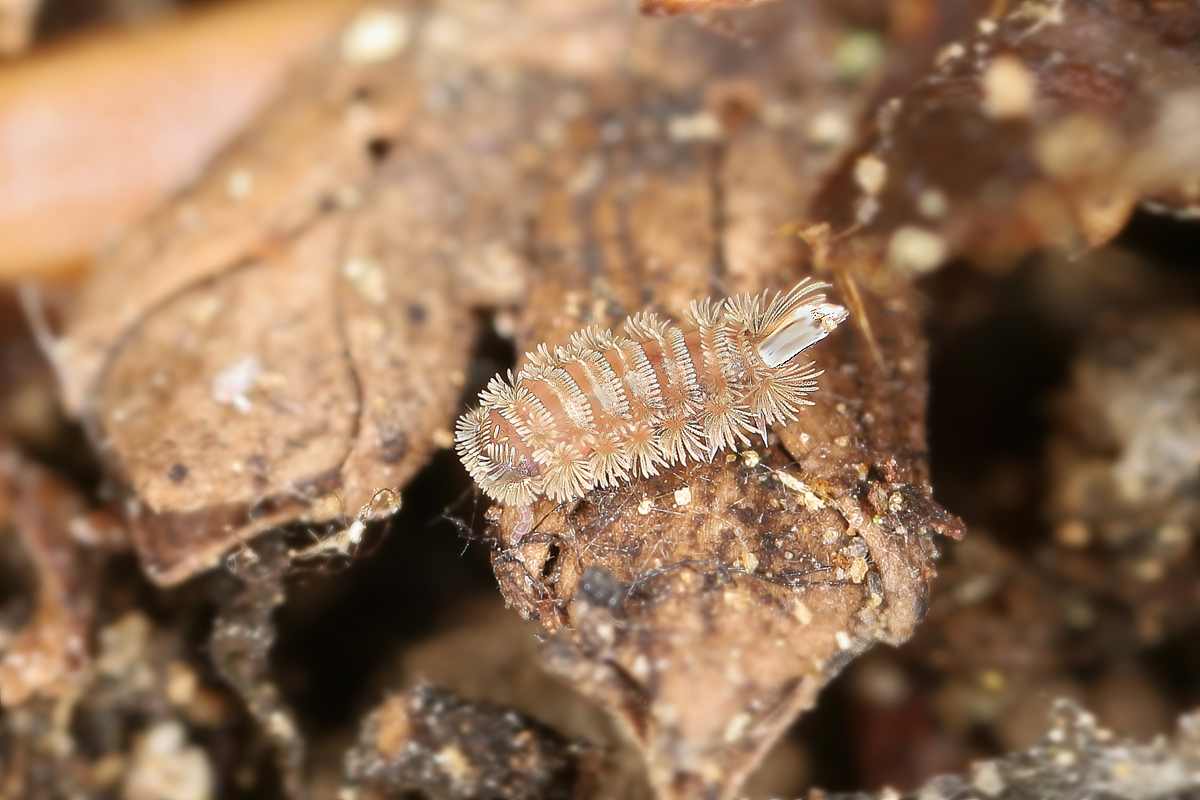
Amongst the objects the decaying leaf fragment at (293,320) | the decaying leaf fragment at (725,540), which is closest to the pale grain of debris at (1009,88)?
the decaying leaf fragment at (725,540)

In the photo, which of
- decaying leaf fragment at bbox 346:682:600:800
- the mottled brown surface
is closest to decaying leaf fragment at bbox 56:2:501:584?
the mottled brown surface

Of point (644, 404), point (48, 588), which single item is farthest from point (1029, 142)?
point (48, 588)

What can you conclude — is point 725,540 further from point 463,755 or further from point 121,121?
point 121,121

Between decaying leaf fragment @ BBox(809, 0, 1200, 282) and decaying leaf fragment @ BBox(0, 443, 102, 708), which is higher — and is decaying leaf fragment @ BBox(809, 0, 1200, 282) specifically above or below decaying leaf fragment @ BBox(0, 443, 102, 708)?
above

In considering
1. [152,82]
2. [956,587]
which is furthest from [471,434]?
[152,82]

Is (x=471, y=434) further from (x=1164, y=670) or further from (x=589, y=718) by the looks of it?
(x=1164, y=670)

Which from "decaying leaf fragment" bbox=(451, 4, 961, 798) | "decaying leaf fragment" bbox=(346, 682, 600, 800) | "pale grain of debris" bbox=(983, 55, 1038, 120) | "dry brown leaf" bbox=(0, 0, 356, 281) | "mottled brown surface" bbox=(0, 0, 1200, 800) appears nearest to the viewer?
"decaying leaf fragment" bbox=(451, 4, 961, 798)

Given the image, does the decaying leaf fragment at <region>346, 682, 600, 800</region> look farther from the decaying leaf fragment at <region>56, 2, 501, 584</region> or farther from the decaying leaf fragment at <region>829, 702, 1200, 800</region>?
the decaying leaf fragment at <region>829, 702, 1200, 800</region>
